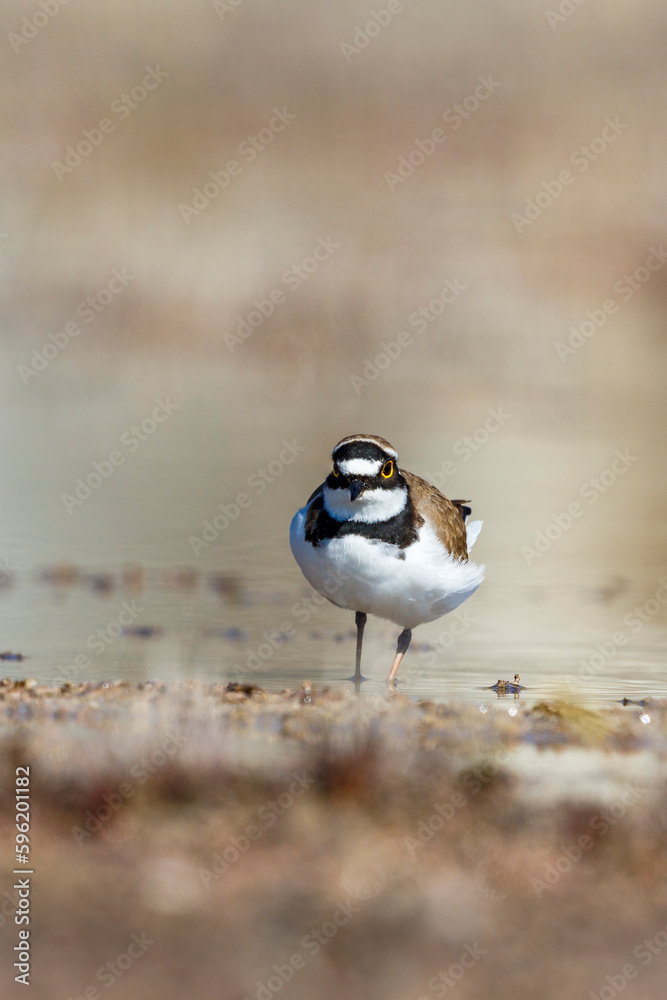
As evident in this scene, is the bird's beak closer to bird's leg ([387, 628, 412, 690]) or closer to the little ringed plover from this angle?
the little ringed plover

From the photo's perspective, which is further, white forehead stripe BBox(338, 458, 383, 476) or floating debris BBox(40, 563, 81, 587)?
floating debris BBox(40, 563, 81, 587)

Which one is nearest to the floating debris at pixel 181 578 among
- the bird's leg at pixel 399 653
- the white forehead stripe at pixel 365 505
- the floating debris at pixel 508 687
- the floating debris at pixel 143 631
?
the floating debris at pixel 143 631

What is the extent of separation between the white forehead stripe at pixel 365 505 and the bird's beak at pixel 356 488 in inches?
2.0

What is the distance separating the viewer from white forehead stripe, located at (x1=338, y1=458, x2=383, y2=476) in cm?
604

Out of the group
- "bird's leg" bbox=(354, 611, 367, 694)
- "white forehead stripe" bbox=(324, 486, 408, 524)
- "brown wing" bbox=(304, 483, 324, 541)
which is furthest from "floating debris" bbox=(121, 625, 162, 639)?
"white forehead stripe" bbox=(324, 486, 408, 524)

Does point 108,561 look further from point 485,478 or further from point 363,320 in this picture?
point 363,320

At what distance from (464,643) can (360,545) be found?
2032 millimetres

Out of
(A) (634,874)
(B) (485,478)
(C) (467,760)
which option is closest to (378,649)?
(C) (467,760)

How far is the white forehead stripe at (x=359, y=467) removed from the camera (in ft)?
19.8

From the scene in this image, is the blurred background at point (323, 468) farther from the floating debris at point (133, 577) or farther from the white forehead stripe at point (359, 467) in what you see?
the white forehead stripe at point (359, 467)

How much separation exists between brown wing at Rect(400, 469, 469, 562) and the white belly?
0.09 m

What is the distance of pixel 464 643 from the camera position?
26.0 feet

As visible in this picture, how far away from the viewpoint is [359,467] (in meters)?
6.05

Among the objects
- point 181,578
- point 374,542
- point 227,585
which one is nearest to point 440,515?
point 374,542
